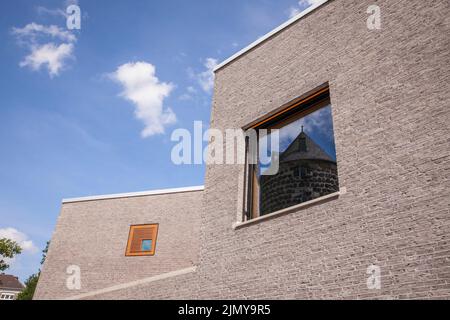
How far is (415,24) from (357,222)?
320 cm

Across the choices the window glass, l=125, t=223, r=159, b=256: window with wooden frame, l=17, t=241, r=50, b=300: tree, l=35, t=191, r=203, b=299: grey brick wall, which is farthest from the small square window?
l=17, t=241, r=50, b=300: tree

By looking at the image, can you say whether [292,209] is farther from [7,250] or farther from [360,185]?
[7,250]

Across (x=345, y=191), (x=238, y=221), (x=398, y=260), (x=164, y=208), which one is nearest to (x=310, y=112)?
(x=345, y=191)

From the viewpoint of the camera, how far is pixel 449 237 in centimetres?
414

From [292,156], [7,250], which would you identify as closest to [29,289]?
[7,250]

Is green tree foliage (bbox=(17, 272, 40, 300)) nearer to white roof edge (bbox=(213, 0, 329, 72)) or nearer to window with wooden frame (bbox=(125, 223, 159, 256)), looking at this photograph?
window with wooden frame (bbox=(125, 223, 159, 256))

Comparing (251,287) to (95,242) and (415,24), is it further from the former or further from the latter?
(95,242)

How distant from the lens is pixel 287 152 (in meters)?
7.98

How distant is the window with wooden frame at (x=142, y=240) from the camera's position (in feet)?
48.6

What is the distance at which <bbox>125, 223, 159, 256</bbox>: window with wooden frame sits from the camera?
14.8 metres

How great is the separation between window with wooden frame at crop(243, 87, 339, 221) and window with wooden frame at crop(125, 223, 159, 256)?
8138 mm

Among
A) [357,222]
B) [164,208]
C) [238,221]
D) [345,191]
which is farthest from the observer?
[164,208]

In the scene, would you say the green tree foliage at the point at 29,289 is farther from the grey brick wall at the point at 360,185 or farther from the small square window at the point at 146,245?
the grey brick wall at the point at 360,185

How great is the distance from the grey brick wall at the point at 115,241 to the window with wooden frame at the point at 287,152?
7.18 m
